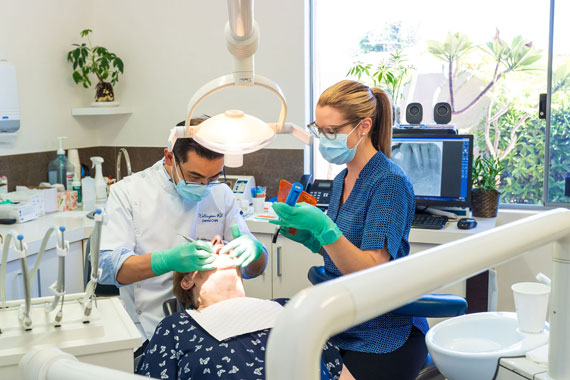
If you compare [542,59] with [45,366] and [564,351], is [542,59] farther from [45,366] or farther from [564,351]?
[45,366]

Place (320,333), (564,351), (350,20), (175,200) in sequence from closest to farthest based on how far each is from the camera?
(320,333) → (564,351) → (175,200) → (350,20)

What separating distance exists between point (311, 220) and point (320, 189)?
1.72 m

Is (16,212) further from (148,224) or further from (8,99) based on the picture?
(148,224)

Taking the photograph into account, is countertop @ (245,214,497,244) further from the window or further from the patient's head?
the patient's head

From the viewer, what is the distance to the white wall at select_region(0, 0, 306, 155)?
11.5 feet

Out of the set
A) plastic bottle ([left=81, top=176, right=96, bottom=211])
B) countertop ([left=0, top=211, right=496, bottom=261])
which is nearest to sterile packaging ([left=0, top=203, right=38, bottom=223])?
countertop ([left=0, top=211, right=496, bottom=261])

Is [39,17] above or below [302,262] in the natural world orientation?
above

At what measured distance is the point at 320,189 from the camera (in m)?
3.40

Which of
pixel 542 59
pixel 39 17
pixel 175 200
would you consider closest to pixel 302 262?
pixel 175 200

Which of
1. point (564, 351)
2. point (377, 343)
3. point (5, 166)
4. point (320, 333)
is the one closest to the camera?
point (320, 333)

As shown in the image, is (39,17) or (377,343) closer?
(377,343)

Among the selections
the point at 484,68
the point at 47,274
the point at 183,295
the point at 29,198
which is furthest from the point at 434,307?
the point at 29,198

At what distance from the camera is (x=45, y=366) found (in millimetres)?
544

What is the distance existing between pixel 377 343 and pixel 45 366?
4.31 ft
